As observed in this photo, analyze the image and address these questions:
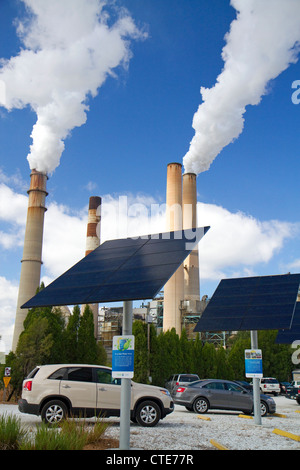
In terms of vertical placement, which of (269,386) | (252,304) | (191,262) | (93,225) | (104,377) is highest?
(93,225)

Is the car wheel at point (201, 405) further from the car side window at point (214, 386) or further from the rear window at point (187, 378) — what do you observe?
the rear window at point (187, 378)

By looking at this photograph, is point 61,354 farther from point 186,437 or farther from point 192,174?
point 192,174

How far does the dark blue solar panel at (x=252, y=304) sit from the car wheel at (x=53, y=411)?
18.3ft

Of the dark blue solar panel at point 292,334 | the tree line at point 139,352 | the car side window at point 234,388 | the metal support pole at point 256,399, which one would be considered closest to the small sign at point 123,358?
the metal support pole at point 256,399

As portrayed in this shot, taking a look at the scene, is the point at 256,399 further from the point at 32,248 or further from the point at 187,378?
the point at 32,248

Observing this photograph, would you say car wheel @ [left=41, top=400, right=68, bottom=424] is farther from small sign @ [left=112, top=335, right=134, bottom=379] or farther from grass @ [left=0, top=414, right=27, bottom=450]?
small sign @ [left=112, top=335, right=134, bottom=379]

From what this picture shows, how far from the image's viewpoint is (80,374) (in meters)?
12.7

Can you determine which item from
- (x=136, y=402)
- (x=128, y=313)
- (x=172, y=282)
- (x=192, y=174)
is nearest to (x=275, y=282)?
(x=136, y=402)

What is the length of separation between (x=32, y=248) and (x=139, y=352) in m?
23.0

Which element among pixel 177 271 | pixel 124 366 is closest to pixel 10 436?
pixel 124 366

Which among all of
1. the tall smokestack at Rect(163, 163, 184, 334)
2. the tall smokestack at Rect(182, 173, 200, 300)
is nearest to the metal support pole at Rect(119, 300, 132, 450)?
the tall smokestack at Rect(163, 163, 184, 334)

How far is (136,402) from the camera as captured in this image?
41.6 feet

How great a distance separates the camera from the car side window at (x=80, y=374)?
41.3ft
